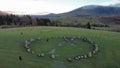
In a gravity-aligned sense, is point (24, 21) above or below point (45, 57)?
below

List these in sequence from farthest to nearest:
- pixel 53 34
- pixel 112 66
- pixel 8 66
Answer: pixel 53 34, pixel 112 66, pixel 8 66

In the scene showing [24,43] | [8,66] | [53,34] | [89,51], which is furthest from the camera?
[53,34]

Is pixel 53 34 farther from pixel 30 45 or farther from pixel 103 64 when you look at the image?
pixel 103 64

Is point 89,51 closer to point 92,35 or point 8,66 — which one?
point 92,35

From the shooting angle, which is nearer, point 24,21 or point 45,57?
point 45,57

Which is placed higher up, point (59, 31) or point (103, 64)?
point (59, 31)

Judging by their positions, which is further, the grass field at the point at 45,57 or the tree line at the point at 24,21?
the tree line at the point at 24,21

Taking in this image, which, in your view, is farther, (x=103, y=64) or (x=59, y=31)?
(x=59, y=31)

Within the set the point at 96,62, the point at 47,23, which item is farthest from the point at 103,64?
the point at 47,23

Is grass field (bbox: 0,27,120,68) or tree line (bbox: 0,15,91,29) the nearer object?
grass field (bbox: 0,27,120,68)
